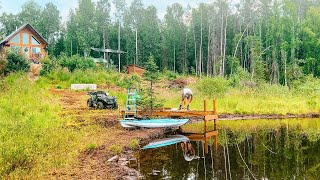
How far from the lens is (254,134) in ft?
49.6

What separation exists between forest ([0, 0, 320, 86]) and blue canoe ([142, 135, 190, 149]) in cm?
2411

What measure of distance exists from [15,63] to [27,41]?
1258 centimetres

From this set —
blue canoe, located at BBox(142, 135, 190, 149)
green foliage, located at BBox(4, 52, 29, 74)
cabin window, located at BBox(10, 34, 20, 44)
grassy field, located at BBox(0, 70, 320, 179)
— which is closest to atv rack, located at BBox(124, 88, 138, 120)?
grassy field, located at BBox(0, 70, 320, 179)

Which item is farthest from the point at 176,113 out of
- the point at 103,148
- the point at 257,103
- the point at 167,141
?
the point at 257,103

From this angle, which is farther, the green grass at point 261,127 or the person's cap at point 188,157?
the green grass at point 261,127

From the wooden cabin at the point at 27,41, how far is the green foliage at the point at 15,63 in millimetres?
8856

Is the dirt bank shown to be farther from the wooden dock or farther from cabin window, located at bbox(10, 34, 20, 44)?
cabin window, located at bbox(10, 34, 20, 44)

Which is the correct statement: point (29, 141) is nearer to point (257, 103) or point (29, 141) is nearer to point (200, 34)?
point (257, 103)

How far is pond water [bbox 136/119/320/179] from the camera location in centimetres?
882

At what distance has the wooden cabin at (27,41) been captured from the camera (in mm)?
37500

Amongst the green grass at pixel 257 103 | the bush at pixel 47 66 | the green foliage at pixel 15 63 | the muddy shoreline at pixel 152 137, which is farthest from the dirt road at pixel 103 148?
the bush at pixel 47 66

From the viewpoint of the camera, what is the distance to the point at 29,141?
891cm

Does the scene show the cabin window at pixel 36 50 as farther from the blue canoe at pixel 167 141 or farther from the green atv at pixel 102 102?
the blue canoe at pixel 167 141

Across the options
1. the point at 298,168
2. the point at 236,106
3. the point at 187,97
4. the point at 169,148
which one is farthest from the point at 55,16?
the point at 298,168
